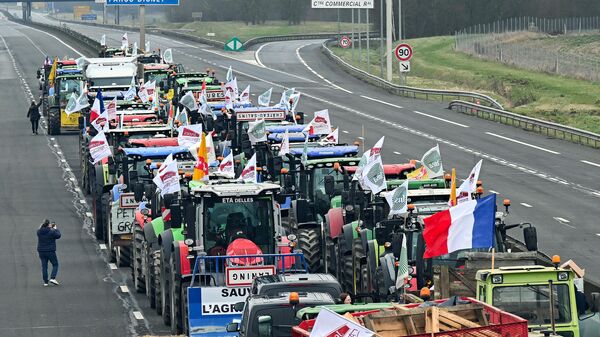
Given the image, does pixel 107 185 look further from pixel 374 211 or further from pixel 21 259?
pixel 374 211

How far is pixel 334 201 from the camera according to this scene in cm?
2648

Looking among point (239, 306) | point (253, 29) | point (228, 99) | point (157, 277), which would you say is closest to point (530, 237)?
point (239, 306)

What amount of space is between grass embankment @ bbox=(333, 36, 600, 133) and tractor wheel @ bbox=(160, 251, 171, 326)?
36400 mm

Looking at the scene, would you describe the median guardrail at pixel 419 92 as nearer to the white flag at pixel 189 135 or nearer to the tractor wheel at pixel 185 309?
the white flag at pixel 189 135

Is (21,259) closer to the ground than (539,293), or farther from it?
closer to the ground

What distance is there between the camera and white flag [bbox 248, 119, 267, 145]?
34.7 m

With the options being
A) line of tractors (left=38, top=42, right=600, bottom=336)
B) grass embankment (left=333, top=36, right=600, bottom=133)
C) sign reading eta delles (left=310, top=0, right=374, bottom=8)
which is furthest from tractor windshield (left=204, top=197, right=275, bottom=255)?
sign reading eta delles (left=310, top=0, right=374, bottom=8)

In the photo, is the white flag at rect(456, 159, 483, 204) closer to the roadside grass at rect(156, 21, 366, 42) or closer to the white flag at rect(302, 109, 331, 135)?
the white flag at rect(302, 109, 331, 135)

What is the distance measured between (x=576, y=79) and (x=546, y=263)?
61.9 metres

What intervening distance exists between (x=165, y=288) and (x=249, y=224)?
2340 millimetres

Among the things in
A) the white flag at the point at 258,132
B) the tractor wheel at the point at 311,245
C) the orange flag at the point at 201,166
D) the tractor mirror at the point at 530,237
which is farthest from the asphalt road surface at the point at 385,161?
the tractor mirror at the point at 530,237

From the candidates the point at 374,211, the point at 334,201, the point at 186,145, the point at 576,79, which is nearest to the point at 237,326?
the point at 374,211

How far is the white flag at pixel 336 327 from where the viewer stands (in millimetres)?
12469

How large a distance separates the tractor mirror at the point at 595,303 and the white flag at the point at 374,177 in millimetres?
6426
